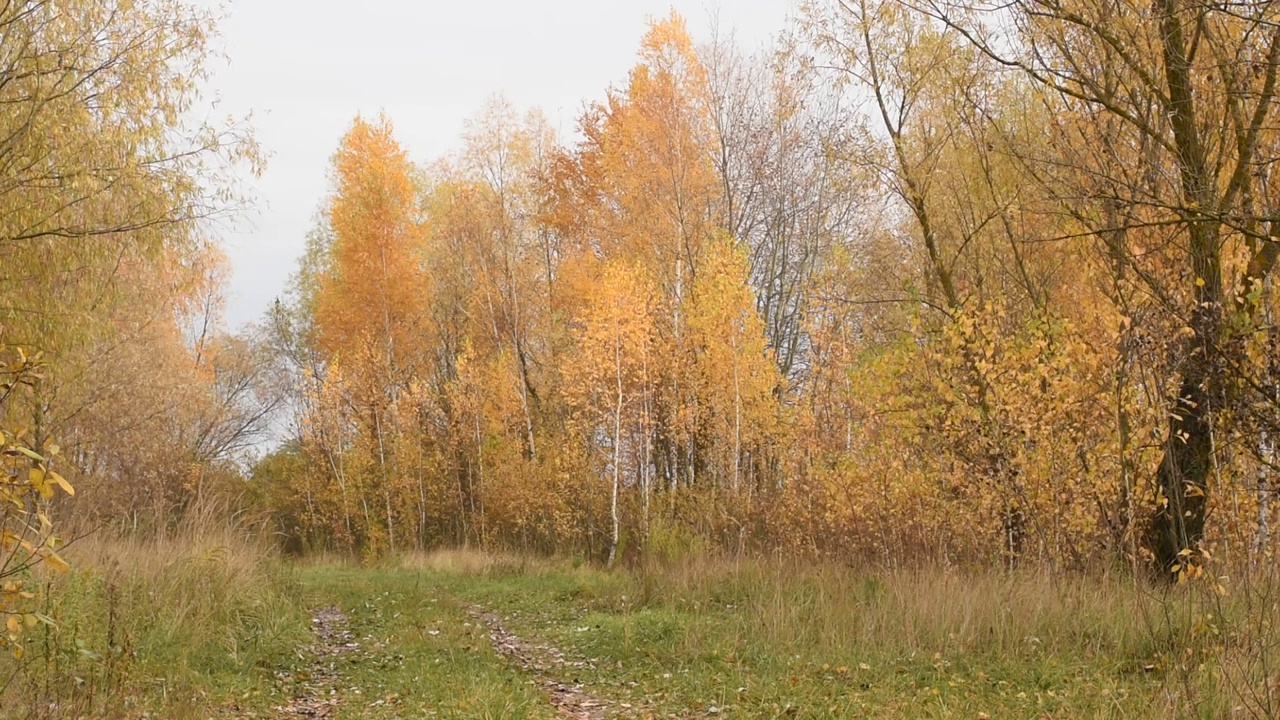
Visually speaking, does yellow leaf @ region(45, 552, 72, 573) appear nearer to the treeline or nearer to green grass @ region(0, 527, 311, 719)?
green grass @ region(0, 527, 311, 719)

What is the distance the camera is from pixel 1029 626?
254 inches

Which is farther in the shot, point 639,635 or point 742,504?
point 742,504

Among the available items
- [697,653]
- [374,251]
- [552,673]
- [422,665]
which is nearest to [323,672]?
[422,665]

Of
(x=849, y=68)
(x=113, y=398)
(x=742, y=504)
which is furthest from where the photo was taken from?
(x=113, y=398)

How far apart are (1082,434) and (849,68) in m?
5.64

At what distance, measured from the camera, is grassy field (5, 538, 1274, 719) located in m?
5.37

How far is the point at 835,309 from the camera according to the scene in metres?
18.0

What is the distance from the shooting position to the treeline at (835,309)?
21.6 feet

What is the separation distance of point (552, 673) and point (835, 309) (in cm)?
1201

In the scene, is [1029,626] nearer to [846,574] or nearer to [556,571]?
[846,574]

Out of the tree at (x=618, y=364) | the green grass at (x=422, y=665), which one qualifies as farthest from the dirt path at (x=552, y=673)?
the tree at (x=618, y=364)

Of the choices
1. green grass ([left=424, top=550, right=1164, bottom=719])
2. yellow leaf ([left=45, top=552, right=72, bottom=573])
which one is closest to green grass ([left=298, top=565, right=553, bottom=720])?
green grass ([left=424, top=550, right=1164, bottom=719])

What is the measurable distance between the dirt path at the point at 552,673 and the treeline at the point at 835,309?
3688 mm

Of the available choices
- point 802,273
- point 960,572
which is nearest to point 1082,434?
point 960,572
